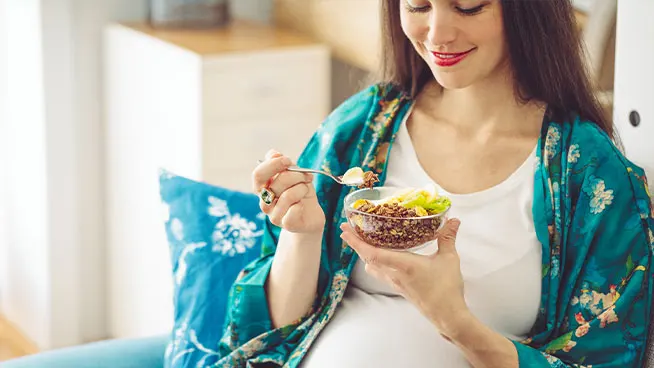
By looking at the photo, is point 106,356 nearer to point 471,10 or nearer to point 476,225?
point 476,225

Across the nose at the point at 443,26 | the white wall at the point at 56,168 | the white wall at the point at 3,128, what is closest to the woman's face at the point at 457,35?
the nose at the point at 443,26

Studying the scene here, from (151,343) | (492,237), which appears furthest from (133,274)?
(492,237)

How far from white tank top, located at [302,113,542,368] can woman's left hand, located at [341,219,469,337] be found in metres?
0.14

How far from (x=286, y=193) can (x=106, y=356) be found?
0.56 meters

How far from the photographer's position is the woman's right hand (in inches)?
60.1

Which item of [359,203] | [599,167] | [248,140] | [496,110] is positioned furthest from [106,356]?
[248,140]

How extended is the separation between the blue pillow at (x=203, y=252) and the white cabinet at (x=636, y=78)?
0.63 meters

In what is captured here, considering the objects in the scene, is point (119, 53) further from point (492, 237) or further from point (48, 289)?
point (492, 237)

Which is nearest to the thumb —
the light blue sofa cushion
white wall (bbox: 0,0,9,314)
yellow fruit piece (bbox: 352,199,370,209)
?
yellow fruit piece (bbox: 352,199,370,209)

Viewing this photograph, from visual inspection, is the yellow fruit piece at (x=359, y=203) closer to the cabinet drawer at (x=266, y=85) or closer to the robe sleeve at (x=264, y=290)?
the robe sleeve at (x=264, y=290)

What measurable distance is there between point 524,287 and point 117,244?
1868 mm

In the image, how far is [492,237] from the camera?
161 centimetres

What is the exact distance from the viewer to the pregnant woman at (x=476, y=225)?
4.99 ft

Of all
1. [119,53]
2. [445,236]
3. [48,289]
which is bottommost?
[48,289]
